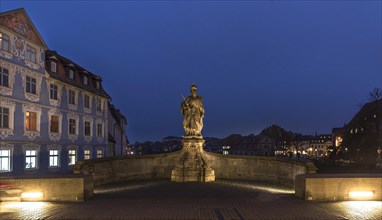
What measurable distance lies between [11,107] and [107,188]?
14.3 metres

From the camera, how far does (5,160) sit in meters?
26.5

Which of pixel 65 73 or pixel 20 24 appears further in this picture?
pixel 65 73

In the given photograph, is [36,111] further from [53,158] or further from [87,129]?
[87,129]

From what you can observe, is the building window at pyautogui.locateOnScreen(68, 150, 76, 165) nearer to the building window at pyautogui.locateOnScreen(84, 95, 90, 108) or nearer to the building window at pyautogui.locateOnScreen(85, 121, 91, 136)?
the building window at pyautogui.locateOnScreen(85, 121, 91, 136)

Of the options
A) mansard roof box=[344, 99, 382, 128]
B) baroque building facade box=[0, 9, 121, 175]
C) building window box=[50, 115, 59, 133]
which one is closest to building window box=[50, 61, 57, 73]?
baroque building facade box=[0, 9, 121, 175]

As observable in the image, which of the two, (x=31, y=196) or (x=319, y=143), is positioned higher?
(x=31, y=196)

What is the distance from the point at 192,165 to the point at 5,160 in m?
14.4

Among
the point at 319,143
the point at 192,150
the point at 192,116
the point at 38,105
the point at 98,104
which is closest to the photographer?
the point at 192,150

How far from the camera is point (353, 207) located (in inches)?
440

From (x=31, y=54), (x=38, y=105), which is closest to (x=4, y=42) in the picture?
(x=31, y=54)

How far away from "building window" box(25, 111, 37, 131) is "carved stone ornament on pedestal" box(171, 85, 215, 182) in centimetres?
1504

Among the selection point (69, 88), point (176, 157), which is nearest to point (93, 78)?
point (69, 88)

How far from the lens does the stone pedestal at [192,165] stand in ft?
60.6

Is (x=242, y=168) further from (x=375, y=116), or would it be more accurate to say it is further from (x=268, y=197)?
(x=375, y=116)
